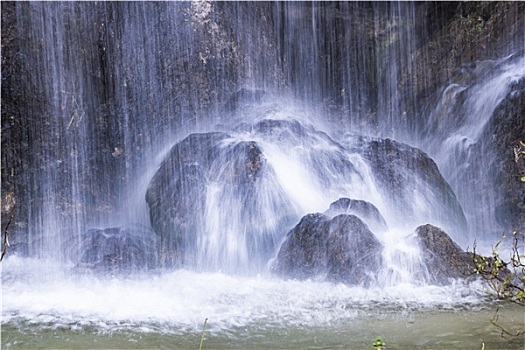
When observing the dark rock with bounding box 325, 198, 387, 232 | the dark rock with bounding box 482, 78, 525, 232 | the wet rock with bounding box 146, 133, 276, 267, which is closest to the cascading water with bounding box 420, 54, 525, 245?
the dark rock with bounding box 482, 78, 525, 232

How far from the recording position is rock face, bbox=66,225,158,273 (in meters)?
9.07

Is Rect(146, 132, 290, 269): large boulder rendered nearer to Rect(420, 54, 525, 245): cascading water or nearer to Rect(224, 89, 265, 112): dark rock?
Rect(224, 89, 265, 112): dark rock

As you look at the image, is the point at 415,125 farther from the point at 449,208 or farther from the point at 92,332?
the point at 92,332

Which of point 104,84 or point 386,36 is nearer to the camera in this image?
point 104,84

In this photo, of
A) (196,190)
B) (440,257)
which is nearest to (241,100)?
(196,190)

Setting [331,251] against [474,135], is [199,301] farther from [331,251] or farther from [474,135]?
[474,135]

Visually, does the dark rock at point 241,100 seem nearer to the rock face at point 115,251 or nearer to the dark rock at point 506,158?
the rock face at point 115,251

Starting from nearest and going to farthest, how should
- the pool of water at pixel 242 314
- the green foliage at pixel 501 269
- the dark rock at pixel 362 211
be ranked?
1. the green foliage at pixel 501 269
2. the pool of water at pixel 242 314
3. the dark rock at pixel 362 211

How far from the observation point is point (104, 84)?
1316 cm

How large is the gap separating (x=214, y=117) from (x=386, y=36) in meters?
5.55

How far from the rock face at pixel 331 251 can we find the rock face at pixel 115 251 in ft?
7.66

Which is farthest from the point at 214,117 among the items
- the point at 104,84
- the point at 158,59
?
the point at 104,84

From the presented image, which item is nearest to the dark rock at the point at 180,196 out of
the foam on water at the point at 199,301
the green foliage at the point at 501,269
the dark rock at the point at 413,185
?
the foam on water at the point at 199,301

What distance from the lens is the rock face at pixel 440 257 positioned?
7.85 meters
